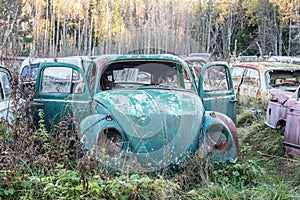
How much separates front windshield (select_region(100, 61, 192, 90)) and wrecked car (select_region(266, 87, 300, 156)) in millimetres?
1695

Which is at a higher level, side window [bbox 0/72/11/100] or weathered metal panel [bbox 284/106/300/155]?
side window [bbox 0/72/11/100]

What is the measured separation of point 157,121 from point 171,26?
142 ft

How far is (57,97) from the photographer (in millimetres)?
5664

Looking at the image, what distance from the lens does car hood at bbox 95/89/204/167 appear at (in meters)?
4.34

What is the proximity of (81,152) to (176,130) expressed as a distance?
4.02 ft

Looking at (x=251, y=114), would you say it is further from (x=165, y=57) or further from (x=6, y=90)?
(x=6, y=90)

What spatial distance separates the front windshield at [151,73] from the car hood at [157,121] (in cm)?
72

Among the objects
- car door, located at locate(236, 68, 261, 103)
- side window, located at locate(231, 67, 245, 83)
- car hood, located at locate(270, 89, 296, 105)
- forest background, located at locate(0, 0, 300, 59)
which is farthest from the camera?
forest background, located at locate(0, 0, 300, 59)

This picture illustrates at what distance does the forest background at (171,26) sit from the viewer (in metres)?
34.5

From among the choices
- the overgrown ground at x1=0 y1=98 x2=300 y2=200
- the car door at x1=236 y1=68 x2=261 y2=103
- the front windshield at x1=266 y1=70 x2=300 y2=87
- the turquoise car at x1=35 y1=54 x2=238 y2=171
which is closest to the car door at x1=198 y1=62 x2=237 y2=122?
the turquoise car at x1=35 y1=54 x2=238 y2=171

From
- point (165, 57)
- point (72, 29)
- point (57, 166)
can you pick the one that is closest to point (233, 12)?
point (72, 29)

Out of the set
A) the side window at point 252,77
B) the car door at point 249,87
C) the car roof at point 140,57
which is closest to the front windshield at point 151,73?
the car roof at point 140,57

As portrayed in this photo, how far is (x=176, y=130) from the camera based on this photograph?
4.46 metres

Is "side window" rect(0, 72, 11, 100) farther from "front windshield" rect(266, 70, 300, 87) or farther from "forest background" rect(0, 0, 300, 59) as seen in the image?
"forest background" rect(0, 0, 300, 59)
